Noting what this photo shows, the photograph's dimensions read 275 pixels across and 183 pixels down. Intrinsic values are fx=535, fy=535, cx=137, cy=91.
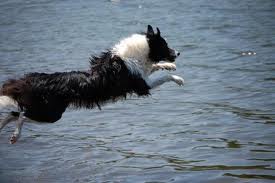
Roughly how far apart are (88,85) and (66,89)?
0.29 meters

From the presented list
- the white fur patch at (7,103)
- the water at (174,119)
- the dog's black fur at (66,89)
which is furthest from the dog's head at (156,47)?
the white fur patch at (7,103)

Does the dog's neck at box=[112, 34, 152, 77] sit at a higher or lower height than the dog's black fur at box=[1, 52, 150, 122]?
higher

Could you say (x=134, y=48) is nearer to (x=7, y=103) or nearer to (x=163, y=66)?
(x=163, y=66)

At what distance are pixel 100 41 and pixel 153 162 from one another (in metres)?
7.99

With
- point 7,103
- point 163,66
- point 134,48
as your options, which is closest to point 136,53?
point 134,48

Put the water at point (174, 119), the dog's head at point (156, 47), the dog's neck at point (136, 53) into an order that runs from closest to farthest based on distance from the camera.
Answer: the water at point (174, 119) → the dog's neck at point (136, 53) → the dog's head at point (156, 47)

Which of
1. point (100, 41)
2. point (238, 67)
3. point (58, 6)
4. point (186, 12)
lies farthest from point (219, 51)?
point (58, 6)

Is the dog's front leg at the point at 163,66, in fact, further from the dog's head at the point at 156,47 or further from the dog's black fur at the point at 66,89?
the dog's black fur at the point at 66,89

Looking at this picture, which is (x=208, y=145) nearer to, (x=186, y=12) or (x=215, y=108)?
(x=215, y=108)

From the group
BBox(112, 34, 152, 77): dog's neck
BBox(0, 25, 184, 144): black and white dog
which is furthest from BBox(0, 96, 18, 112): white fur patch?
BBox(112, 34, 152, 77): dog's neck

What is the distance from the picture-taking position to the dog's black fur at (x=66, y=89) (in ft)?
21.6

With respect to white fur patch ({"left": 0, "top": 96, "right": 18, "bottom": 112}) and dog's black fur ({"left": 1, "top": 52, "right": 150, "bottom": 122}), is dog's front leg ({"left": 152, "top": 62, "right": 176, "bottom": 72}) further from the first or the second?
white fur patch ({"left": 0, "top": 96, "right": 18, "bottom": 112})

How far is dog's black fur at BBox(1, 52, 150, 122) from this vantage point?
21.6ft

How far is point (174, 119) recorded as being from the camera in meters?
8.09
